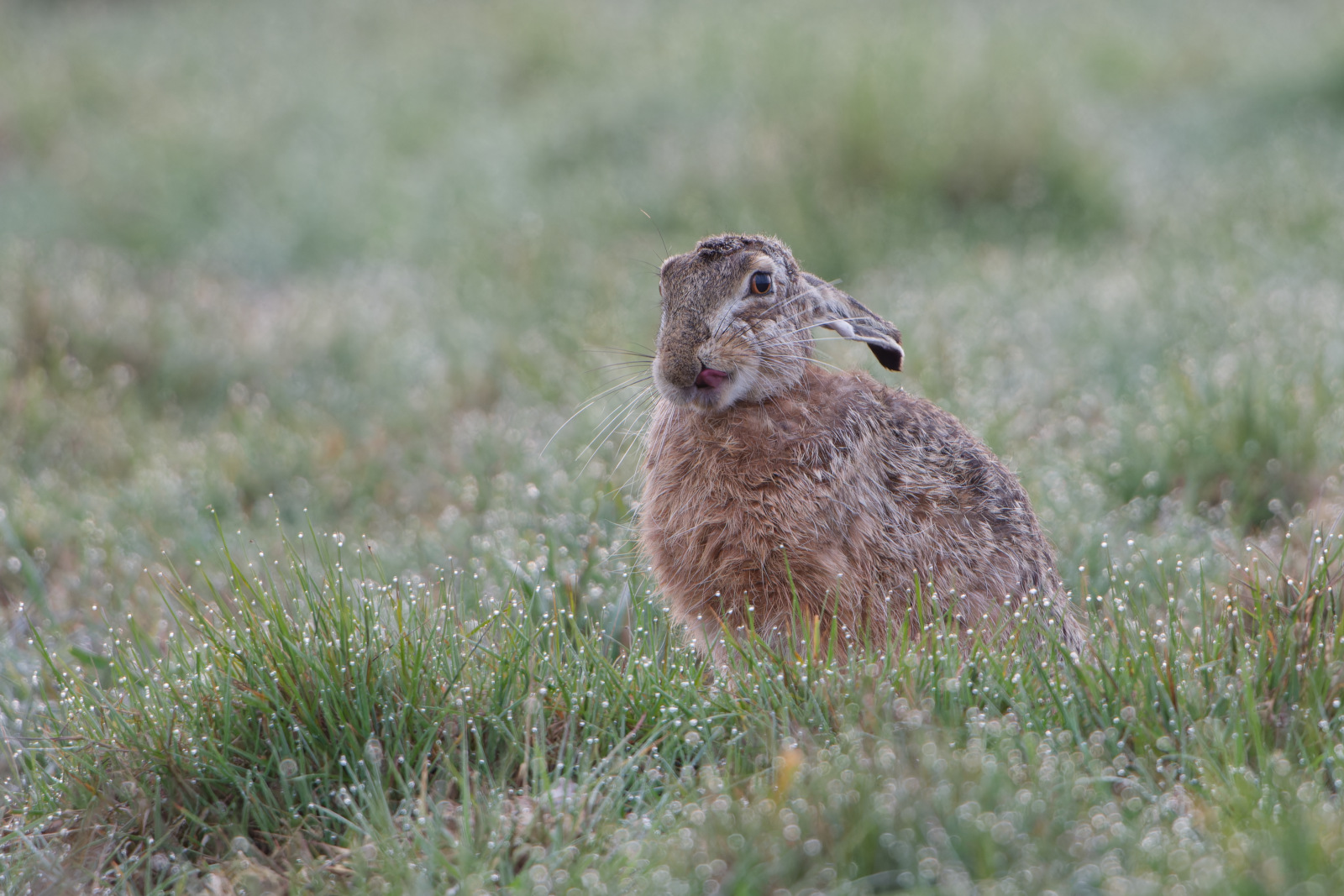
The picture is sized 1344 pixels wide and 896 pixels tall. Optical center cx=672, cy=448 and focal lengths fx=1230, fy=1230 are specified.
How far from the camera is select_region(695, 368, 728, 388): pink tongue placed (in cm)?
321

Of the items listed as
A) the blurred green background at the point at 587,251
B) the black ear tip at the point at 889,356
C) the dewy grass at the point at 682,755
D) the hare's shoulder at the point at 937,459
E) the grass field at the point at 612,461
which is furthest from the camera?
the blurred green background at the point at 587,251

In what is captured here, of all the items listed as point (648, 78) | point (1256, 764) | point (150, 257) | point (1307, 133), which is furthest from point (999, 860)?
point (648, 78)

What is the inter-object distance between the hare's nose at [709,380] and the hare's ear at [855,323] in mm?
370

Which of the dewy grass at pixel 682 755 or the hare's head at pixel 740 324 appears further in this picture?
the hare's head at pixel 740 324

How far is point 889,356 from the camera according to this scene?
3.52m

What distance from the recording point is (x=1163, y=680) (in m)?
2.81

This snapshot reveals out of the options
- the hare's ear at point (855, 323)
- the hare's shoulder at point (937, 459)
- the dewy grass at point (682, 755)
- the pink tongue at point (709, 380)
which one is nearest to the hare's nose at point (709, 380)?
the pink tongue at point (709, 380)

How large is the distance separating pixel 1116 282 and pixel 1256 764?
507 centimetres

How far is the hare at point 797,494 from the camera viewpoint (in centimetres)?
322

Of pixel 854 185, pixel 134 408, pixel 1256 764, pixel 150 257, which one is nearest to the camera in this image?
pixel 1256 764

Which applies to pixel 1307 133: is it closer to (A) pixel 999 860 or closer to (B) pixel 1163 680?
(B) pixel 1163 680

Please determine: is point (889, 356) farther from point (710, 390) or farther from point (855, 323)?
point (710, 390)

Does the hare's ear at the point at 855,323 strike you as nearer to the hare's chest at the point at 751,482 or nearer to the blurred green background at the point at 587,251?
the hare's chest at the point at 751,482

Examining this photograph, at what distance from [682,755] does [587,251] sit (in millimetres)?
6619
